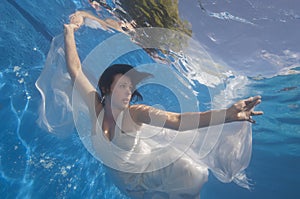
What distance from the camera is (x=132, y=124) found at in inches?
182

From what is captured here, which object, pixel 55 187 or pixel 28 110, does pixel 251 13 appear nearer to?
pixel 28 110

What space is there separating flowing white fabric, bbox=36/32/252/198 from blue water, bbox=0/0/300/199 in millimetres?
3520

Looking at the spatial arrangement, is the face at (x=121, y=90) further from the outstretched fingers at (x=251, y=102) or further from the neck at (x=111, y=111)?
the outstretched fingers at (x=251, y=102)

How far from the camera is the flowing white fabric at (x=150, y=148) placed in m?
5.04

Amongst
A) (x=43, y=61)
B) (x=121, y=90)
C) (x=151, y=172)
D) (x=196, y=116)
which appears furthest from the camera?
(x=43, y=61)

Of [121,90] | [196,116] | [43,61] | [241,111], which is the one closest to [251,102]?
[241,111]

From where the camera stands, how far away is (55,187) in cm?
1318

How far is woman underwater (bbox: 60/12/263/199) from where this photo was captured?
411 centimetres

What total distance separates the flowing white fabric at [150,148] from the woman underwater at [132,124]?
0.07 feet

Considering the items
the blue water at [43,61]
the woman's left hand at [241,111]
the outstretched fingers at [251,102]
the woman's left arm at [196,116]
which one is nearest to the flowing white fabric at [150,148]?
the woman's left arm at [196,116]

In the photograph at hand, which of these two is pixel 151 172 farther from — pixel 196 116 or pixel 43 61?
pixel 43 61

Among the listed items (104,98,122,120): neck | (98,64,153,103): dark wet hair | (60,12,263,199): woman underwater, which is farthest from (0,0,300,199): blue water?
(104,98,122,120): neck

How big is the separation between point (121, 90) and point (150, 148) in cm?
179

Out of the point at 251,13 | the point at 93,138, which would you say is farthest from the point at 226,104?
the point at 93,138
